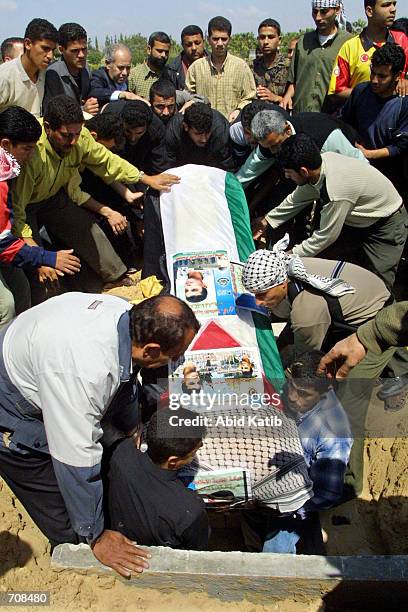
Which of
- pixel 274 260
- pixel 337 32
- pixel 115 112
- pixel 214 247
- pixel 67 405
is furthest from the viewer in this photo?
pixel 337 32

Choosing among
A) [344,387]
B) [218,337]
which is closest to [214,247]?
[218,337]

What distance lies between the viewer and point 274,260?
9.15 feet

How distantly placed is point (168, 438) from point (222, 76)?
3.98 m

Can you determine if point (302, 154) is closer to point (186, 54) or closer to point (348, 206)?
point (348, 206)

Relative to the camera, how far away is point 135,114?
411 cm

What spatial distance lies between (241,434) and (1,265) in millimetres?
1772

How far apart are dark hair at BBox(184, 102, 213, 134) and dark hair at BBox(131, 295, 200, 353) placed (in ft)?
7.83

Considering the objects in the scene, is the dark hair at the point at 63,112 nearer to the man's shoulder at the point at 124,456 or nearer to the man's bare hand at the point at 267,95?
the man's shoulder at the point at 124,456

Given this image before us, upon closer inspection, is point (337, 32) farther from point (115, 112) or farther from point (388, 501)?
point (388, 501)

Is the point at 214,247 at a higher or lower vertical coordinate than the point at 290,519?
higher

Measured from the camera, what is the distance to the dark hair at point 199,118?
13.4 feet

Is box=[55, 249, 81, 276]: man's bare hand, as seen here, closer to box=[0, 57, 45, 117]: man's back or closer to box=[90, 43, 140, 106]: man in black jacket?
box=[0, 57, 45, 117]: man's back

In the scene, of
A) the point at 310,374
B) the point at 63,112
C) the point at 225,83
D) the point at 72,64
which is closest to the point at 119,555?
the point at 310,374

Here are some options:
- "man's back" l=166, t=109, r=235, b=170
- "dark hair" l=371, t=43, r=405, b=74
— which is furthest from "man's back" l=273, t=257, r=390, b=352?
"man's back" l=166, t=109, r=235, b=170
